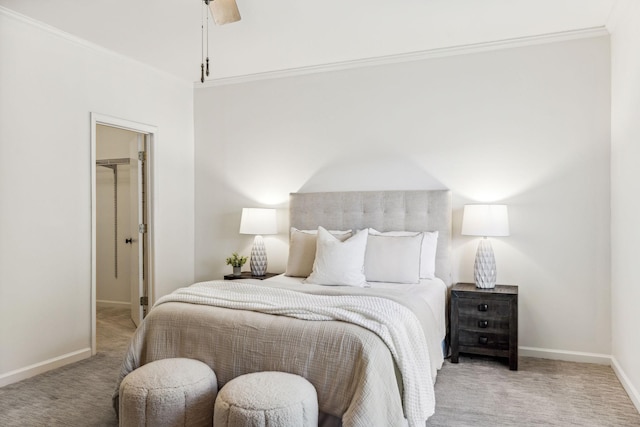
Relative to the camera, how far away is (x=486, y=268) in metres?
3.73

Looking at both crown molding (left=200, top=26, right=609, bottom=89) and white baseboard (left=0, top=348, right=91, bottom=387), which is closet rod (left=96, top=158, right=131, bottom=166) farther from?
white baseboard (left=0, top=348, right=91, bottom=387)

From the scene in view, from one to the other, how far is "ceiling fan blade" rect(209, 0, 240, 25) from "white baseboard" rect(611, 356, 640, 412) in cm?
344

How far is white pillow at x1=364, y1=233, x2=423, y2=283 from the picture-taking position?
365 centimetres

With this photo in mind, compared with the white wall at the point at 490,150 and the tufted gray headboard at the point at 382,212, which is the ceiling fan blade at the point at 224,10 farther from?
the tufted gray headboard at the point at 382,212

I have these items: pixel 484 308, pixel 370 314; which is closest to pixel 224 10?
pixel 370 314

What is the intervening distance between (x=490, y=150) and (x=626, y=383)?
2048 millimetres

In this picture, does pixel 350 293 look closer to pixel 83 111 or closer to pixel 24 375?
pixel 24 375

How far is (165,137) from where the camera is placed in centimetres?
487

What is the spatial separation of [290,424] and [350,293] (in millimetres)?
1037

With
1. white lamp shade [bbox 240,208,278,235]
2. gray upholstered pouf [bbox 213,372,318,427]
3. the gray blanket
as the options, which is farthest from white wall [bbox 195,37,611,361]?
gray upholstered pouf [bbox 213,372,318,427]

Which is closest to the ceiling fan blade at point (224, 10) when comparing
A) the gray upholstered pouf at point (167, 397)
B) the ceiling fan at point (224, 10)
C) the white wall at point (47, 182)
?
the ceiling fan at point (224, 10)

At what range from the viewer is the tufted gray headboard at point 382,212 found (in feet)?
13.2

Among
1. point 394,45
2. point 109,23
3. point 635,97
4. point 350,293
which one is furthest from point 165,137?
point 635,97

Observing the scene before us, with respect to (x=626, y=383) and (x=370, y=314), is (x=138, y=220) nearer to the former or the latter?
(x=370, y=314)
